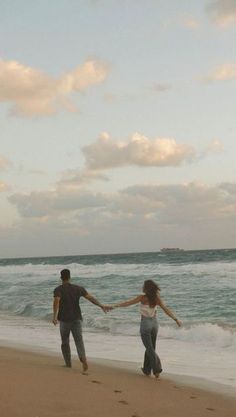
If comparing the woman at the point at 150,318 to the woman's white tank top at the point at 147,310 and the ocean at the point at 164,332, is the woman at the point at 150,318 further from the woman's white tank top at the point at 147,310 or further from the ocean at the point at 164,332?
the ocean at the point at 164,332

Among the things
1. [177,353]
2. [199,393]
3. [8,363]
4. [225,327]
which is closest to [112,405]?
[199,393]

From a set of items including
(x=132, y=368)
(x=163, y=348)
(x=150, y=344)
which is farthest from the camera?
(x=163, y=348)

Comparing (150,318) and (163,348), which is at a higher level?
(150,318)

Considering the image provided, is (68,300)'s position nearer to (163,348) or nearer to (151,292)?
(151,292)

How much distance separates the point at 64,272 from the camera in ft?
26.6

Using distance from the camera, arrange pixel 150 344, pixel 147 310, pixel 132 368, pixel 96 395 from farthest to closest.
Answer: pixel 132 368
pixel 147 310
pixel 150 344
pixel 96 395

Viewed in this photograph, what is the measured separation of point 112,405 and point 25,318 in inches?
514

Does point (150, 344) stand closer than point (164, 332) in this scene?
Yes

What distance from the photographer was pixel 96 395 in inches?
251

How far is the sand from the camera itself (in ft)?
18.3

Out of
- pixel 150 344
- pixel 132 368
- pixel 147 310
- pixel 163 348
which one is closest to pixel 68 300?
pixel 147 310

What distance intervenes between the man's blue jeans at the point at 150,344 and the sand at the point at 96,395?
0.18m

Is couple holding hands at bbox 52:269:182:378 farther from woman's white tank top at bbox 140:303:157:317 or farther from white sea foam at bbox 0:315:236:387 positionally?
white sea foam at bbox 0:315:236:387

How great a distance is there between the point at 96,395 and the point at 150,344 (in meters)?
1.89
